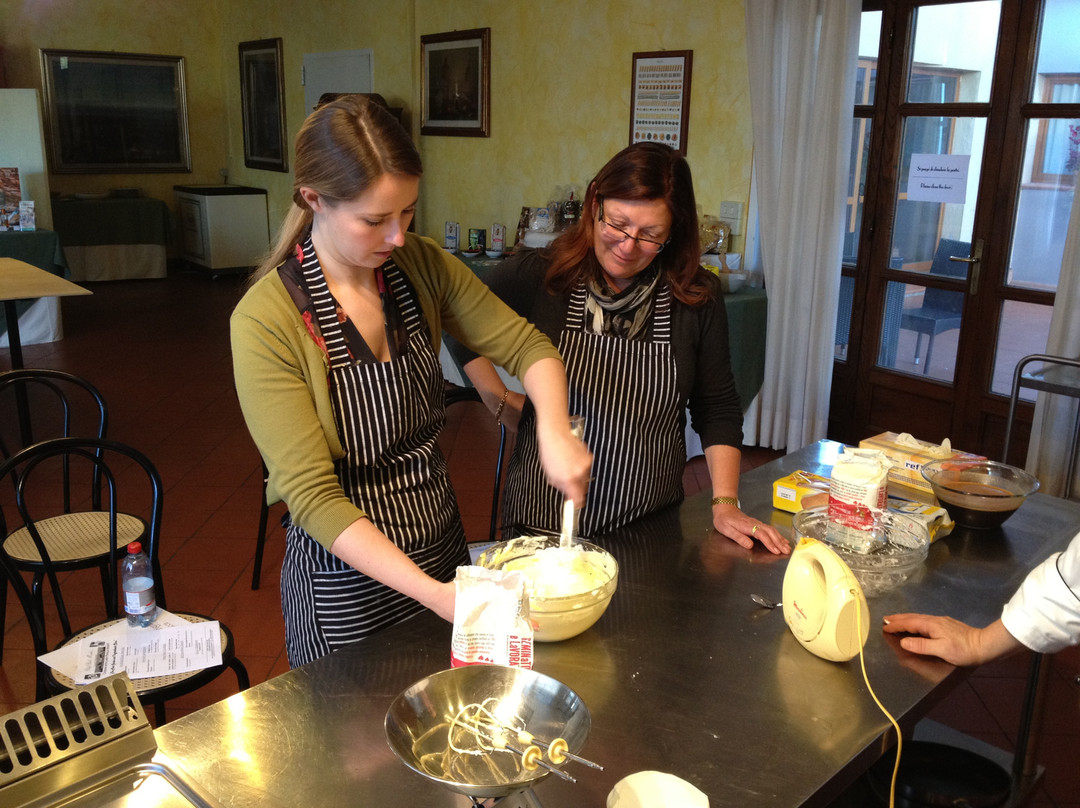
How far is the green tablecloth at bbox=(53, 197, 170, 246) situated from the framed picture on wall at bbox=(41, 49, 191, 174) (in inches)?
31.3

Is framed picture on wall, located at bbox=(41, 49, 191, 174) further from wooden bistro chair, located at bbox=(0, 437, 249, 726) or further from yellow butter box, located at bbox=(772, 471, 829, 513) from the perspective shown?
yellow butter box, located at bbox=(772, 471, 829, 513)

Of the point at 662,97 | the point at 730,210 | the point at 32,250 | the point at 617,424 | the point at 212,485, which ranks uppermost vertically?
the point at 662,97

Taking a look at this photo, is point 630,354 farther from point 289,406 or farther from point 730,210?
point 730,210

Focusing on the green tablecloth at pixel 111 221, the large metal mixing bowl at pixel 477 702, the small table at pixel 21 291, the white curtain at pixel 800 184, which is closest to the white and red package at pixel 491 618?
the large metal mixing bowl at pixel 477 702

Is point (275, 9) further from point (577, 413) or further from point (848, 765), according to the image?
point (848, 765)

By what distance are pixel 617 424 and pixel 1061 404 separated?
2.67 m

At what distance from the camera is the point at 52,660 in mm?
1956

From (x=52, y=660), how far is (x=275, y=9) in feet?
28.3

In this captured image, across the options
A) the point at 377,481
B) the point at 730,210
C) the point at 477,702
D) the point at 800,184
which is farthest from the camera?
the point at 730,210

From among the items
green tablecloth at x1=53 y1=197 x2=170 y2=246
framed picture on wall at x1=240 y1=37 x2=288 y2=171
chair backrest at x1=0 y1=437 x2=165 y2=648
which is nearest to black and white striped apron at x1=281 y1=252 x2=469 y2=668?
chair backrest at x1=0 y1=437 x2=165 y2=648

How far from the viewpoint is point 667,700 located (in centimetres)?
134

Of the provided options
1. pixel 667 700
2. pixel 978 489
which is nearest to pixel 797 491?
pixel 978 489

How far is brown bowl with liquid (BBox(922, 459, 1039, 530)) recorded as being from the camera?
1.93 meters

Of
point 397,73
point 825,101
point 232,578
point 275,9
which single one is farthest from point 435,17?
point 232,578
